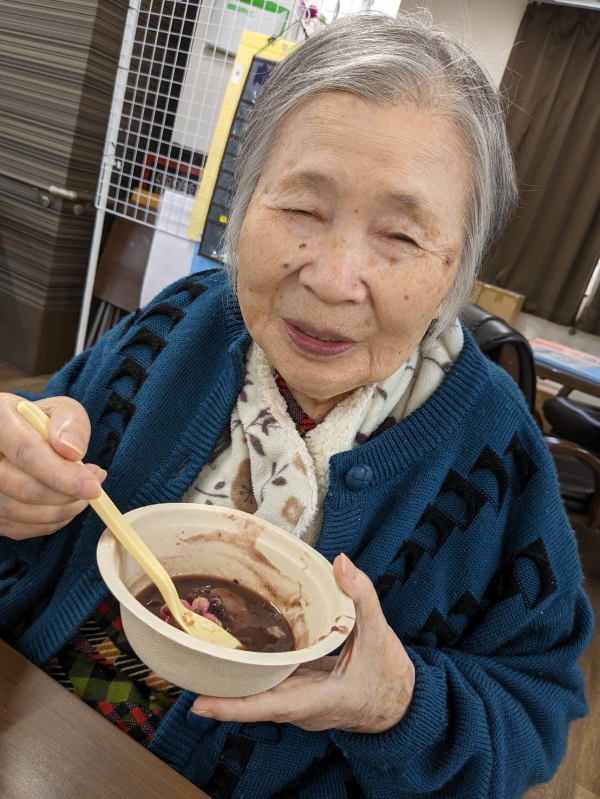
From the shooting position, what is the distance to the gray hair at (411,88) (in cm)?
66

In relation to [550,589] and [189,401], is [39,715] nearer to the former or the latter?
[189,401]

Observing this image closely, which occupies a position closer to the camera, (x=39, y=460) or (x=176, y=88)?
(x=39, y=460)

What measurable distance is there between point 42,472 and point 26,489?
6 centimetres

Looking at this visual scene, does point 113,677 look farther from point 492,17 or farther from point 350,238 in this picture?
point 492,17

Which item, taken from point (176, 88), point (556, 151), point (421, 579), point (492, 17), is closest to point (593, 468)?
point (421, 579)

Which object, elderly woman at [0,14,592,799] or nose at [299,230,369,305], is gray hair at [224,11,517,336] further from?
nose at [299,230,369,305]

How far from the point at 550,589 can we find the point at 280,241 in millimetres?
591

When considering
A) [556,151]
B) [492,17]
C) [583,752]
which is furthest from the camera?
[492,17]

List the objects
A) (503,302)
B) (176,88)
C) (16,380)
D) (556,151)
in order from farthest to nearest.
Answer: (503,302) < (556,151) < (16,380) < (176,88)

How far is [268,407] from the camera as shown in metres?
0.86

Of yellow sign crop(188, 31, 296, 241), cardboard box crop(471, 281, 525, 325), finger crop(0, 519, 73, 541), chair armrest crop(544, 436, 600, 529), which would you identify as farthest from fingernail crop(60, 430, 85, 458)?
cardboard box crop(471, 281, 525, 325)

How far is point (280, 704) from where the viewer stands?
54 centimetres

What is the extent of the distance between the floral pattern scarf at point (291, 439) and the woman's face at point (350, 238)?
0.11m

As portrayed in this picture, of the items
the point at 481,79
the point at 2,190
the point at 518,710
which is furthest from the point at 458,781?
the point at 2,190
